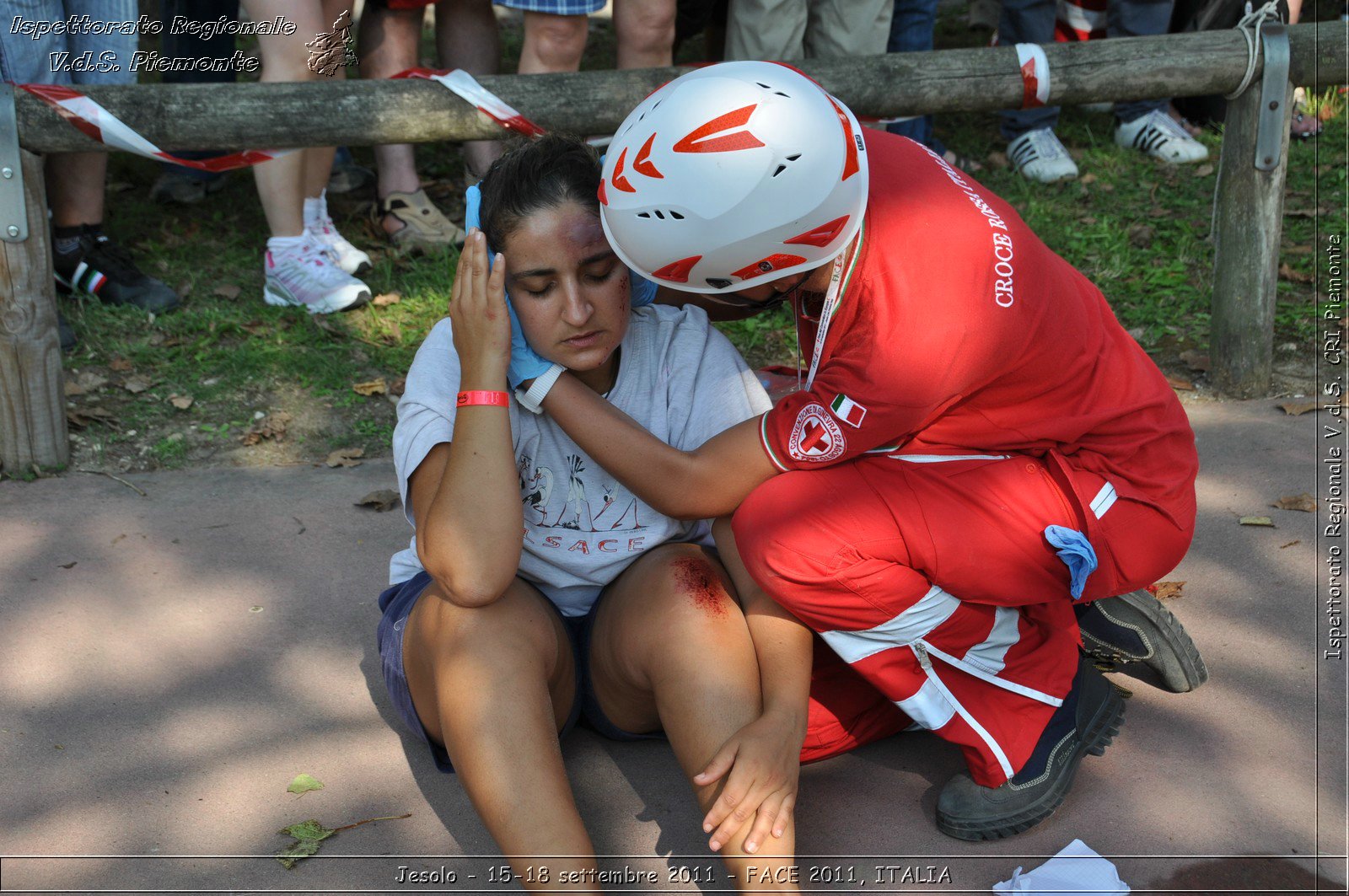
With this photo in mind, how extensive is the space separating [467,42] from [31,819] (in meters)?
3.54

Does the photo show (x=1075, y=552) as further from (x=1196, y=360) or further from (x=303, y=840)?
(x=1196, y=360)

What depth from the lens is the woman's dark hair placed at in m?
2.36

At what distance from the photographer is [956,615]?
7.87 ft

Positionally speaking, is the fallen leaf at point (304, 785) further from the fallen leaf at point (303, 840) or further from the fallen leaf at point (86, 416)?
the fallen leaf at point (86, 416)

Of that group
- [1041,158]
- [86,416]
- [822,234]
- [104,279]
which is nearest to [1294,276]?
[1041,158]

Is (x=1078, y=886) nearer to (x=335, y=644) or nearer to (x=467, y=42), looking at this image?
(x=335, y=644)

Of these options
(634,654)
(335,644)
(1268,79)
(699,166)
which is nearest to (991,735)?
(634,654)

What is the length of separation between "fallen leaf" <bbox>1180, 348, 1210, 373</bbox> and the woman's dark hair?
265cm

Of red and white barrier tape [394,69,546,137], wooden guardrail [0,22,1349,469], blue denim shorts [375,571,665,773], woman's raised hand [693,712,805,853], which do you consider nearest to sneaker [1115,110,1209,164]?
wooden guardrail [0,22,1349,469]

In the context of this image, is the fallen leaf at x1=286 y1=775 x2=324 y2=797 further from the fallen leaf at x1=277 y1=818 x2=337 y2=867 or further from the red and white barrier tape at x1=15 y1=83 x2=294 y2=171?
the red and white barrier tape at x1=15 y1=83 x2=294 y2=171

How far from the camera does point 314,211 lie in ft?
15.4

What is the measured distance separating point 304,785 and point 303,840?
0.56ft

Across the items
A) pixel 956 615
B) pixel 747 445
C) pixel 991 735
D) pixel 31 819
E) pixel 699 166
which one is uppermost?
pixel 699 166

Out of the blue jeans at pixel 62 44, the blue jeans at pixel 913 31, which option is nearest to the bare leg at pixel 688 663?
the blue jeans at pixel 62 44
